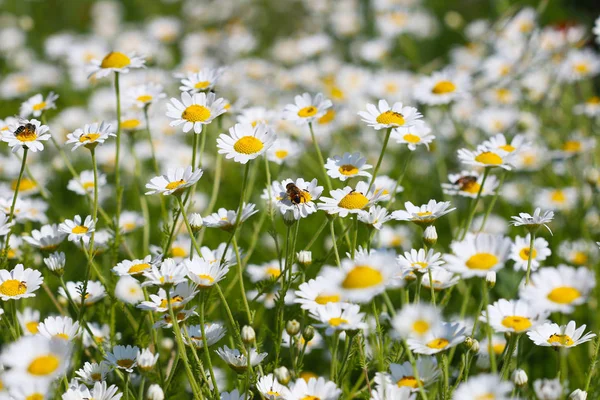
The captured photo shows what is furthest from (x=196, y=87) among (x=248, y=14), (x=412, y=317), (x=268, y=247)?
(x=248, y=14)

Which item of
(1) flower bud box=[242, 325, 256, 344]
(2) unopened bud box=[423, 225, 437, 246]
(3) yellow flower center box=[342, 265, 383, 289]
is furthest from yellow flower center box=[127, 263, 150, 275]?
(2) unopened bud box=[423, 225, 437, 246]

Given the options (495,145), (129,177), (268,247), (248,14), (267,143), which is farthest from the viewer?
(248,14)

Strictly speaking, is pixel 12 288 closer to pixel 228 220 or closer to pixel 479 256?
pixel 228 220

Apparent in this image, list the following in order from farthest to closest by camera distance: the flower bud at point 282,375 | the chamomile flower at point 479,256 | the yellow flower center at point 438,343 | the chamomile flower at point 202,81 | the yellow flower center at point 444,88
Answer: the yellow flower center at point 444,88, the chamomile flower at point 202,81, the flower bud at point 282,375, the yellow flower center at point 438,343, the chamomile flower at point 479,256

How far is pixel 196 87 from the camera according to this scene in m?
2.50

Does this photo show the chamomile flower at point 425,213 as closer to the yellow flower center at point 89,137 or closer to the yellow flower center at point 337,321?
the yellow flower center at point 337,321

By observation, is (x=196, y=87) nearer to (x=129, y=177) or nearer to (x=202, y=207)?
(x=202, y=207)

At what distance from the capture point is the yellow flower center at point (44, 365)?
1.49 metres

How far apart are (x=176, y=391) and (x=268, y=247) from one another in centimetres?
182

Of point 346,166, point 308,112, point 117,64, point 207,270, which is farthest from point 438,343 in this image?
point 117,64

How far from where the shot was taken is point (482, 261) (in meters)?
1.57

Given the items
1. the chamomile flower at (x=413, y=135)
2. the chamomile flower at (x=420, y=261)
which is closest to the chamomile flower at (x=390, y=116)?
the chamomile flower at (x=413, y=135)

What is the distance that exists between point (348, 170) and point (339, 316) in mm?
605

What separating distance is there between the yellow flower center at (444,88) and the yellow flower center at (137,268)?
5.51ft
